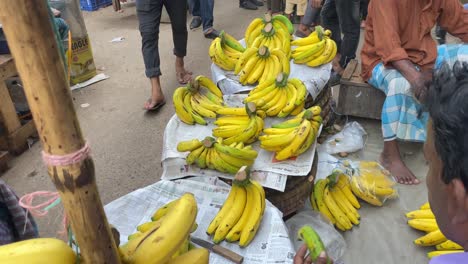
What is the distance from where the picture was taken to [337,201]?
2.46m

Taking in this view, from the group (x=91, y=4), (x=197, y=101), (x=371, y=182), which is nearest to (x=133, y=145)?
(x=197, y=101)

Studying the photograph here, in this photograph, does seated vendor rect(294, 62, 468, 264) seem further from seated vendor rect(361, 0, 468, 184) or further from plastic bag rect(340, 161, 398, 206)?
seated vendor rect(361, 0, 468, 184)

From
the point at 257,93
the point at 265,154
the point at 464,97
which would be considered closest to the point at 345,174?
the point at 265,154

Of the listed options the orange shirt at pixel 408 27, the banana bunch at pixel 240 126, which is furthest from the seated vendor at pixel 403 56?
the banana bunch at pixel 240 126

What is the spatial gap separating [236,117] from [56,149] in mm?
1886

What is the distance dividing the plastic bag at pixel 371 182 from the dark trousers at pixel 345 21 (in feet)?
5.26

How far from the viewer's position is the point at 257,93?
8.96 ft

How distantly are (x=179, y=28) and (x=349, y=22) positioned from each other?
1692 mm

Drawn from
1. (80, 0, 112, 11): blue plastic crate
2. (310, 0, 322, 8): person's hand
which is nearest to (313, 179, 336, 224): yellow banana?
(310, 0, 322, 8): person's hand

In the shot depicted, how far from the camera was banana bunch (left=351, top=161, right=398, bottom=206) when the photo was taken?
99.7 inches

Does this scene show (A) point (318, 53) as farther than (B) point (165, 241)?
Yes

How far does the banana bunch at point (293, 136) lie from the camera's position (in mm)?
2229

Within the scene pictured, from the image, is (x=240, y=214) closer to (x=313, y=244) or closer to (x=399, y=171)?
(x=313, y=244)

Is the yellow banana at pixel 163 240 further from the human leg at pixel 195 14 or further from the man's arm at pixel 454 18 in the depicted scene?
the human leg at pixel 195 14
